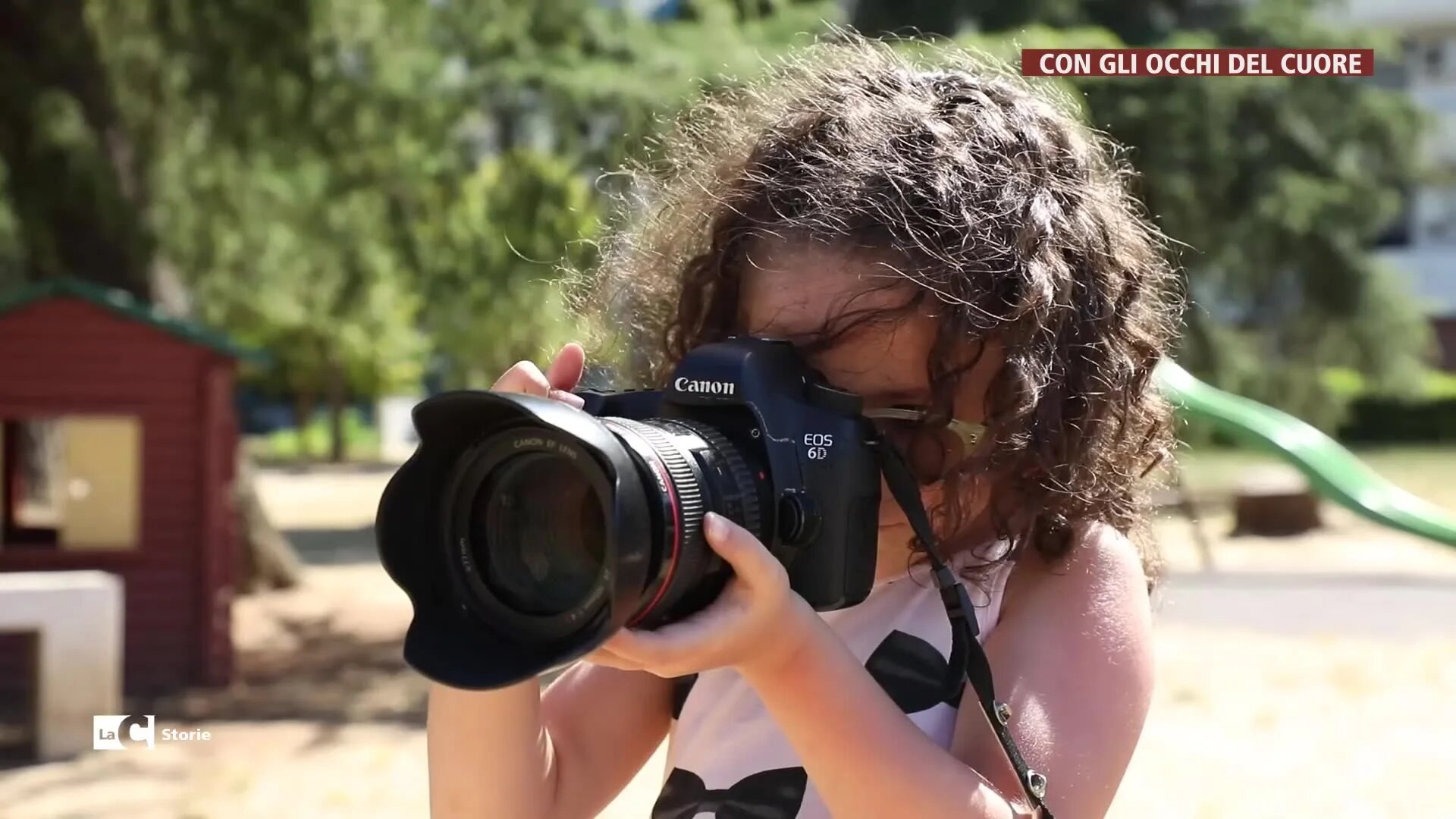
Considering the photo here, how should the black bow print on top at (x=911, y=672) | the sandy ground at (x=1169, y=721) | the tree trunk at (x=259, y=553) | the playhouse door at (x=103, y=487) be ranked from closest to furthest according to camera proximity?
the black bow print on top at (x=911, y=672)
the sandy ground at (x=1169, y=721)
the playhouse door at (x=103, y=487)
the tree trunk at (x=259, y=553)

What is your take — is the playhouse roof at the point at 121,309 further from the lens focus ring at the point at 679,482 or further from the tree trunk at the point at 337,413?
the tree trunk at the point at 337,413

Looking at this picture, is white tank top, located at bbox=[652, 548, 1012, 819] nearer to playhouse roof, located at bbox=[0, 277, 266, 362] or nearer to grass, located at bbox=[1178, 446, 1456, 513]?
playhouse roof, located at bbox=[0, 277, 266, 362]

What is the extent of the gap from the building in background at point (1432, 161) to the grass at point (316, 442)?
53.8ft

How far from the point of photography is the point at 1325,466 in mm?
7406

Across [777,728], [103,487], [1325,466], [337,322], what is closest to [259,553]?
[337,322]

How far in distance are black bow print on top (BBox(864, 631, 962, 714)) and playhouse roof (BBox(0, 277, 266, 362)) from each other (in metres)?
4.91

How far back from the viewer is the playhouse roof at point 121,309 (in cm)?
534

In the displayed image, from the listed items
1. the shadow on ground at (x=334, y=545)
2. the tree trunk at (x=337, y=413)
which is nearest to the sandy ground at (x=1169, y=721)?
the shadow on ground at (x=334, y=545)

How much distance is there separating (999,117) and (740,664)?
20.1 inches

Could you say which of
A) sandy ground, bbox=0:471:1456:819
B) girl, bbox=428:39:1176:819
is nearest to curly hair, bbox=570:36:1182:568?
girl, bbox=428:39:1176:819

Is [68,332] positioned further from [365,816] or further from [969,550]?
[969,550]

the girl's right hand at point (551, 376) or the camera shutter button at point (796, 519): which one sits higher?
the girl's right hand at point (551, 376)

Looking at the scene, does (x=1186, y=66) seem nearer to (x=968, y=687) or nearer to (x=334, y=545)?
(x=968, y=687)

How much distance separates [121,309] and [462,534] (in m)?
4.94
